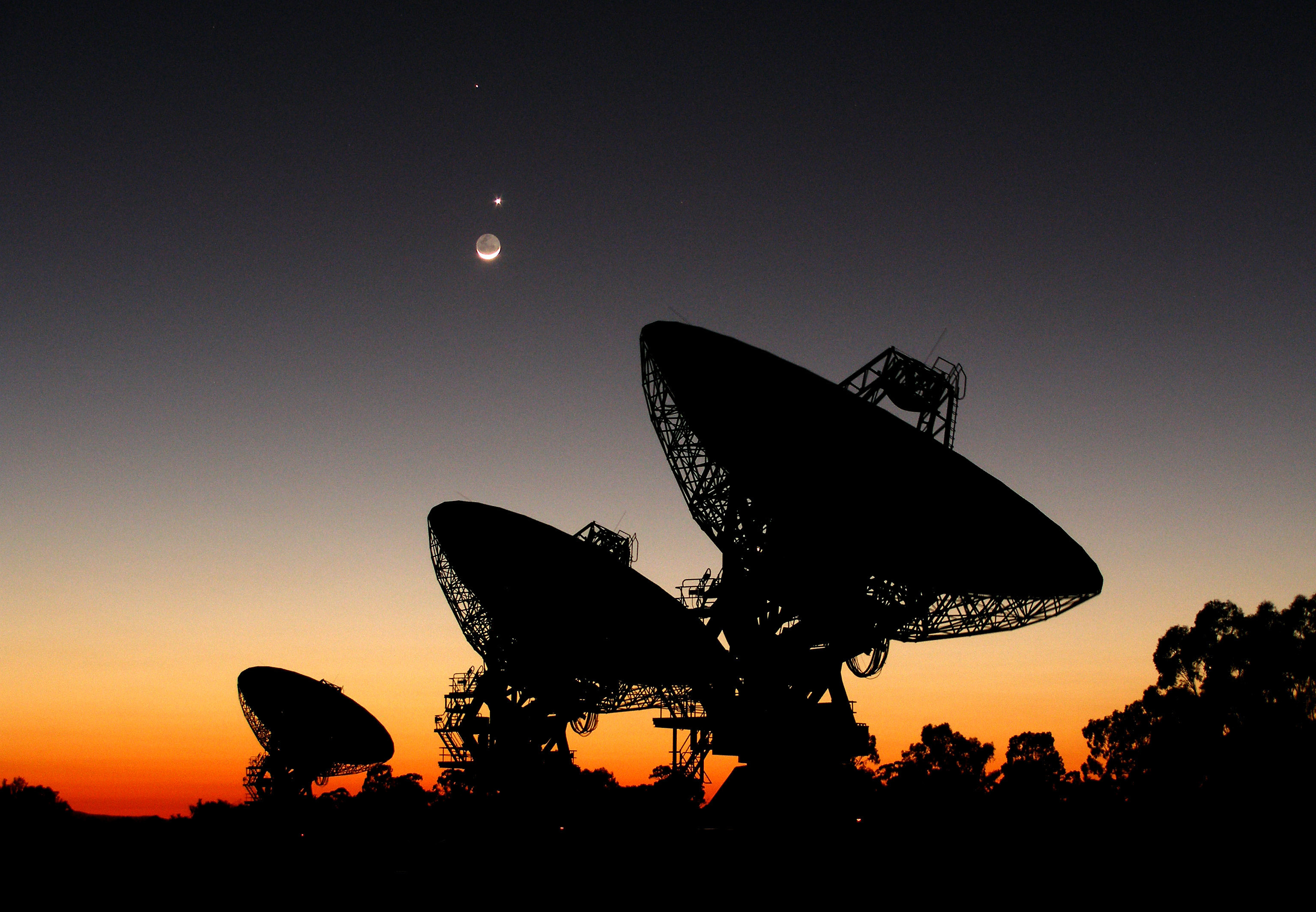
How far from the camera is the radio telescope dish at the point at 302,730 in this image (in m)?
57.9

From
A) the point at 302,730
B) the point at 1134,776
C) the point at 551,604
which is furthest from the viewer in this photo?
the point at 1134,776

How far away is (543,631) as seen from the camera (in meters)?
41.9

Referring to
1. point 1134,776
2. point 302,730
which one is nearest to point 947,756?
point 1134,776

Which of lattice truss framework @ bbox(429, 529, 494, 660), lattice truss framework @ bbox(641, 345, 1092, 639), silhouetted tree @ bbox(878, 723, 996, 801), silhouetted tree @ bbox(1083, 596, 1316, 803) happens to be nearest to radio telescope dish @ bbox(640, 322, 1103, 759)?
lattice truss framework @ bbox(641, 345, 1092, 639)

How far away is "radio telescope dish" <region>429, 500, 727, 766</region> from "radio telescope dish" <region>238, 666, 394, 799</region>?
1698 cm

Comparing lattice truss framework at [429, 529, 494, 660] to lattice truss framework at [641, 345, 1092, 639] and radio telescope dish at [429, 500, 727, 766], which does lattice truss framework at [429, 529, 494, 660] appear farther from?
lattice truss framework at [641, 345, 1092, 639]

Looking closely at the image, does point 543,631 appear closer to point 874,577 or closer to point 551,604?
point 551,604

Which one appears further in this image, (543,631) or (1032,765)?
(1032,765)

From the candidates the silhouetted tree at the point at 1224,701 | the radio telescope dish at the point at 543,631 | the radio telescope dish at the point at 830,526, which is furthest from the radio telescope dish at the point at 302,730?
the silhouetted tree at the point at 1224,701

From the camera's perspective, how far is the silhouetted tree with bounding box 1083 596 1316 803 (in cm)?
5472

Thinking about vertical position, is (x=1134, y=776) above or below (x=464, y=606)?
below

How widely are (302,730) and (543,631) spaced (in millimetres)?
25061

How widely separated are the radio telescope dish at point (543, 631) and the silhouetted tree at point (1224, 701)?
2874cm

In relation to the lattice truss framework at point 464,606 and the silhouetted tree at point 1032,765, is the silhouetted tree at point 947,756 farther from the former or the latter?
the lattice truss framework at point 464,606
